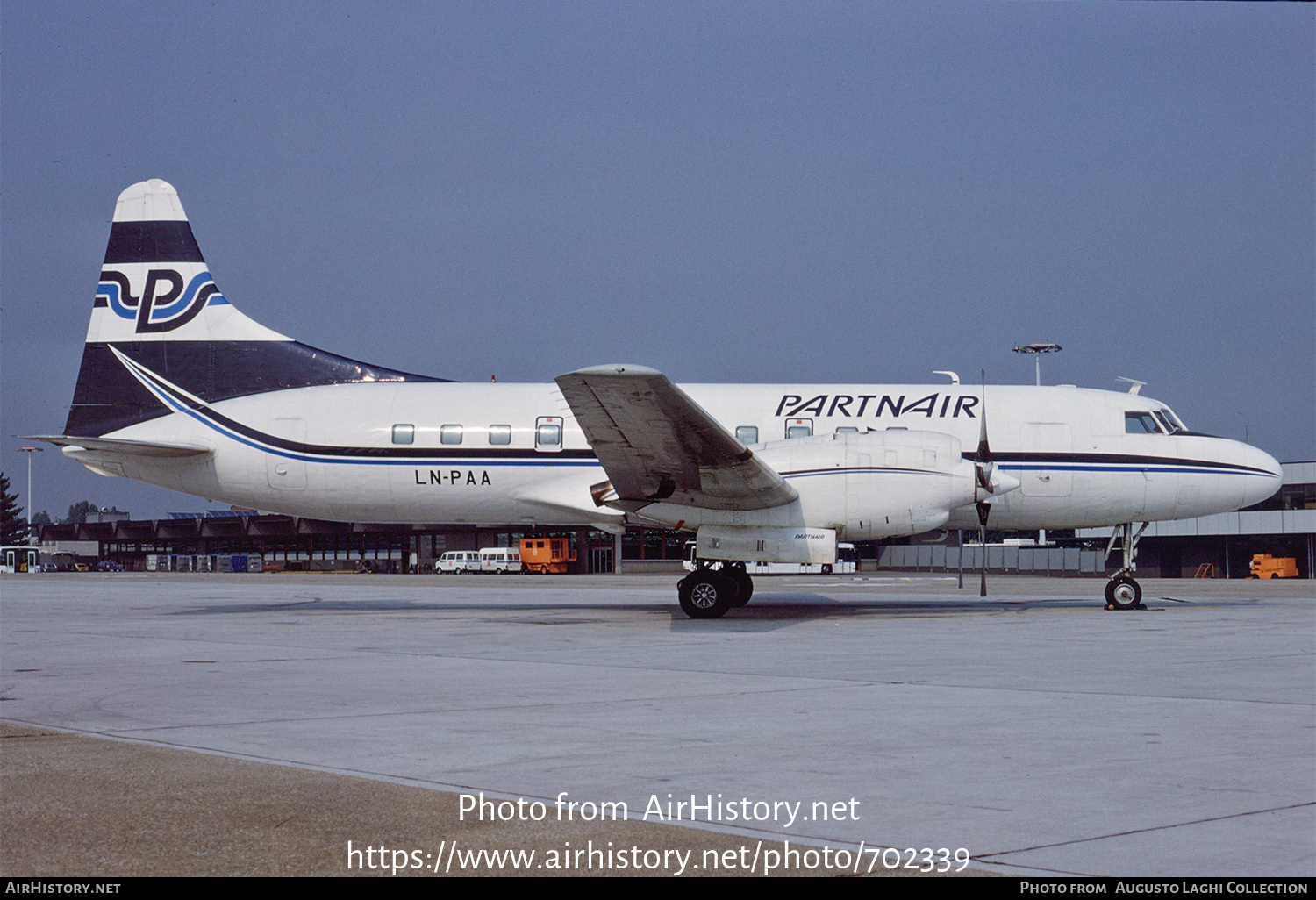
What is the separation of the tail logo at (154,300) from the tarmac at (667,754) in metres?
9.60

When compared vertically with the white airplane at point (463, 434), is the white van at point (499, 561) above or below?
below

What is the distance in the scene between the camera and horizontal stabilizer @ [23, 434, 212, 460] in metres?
21.8

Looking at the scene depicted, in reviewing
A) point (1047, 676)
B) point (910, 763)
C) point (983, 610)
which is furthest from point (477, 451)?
point (910, 763)

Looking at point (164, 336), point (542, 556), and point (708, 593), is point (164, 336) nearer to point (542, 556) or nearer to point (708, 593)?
point (708, 593)

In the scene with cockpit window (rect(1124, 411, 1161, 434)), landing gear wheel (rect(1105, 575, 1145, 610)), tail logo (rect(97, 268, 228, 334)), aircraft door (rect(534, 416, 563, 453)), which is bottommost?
landing gear wheel (rect(1105, 575, 1145, 610))

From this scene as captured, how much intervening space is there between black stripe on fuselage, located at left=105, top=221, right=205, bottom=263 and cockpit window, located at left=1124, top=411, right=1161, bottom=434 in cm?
1938

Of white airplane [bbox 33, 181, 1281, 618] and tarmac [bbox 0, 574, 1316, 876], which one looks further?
white airplane [bbox 33, 181, 1281, 618]

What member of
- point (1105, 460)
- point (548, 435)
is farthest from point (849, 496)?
point (1105, 460)

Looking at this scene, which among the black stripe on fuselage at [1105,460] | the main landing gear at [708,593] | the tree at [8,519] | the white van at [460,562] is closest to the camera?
the main landing gear at [708,593]

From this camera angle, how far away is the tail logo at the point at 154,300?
24297 millimetres

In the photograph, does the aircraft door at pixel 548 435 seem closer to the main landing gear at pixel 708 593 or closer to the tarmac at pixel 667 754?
the main landing gear at pixel 708 593

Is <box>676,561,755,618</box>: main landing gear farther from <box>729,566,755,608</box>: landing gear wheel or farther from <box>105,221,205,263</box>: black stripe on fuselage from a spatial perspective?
<box>105,221,205,263</box>: black stripe on fuselage

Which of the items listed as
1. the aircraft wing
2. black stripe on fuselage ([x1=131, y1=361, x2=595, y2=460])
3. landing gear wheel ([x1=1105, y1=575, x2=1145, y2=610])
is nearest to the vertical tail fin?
black stripe on fuselage ([x1=131, y1=361, x2=595, y2=460])

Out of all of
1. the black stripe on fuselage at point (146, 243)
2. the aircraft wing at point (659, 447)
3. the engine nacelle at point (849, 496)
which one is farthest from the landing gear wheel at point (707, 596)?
the black stripe on fuselage at point (146, 243)
